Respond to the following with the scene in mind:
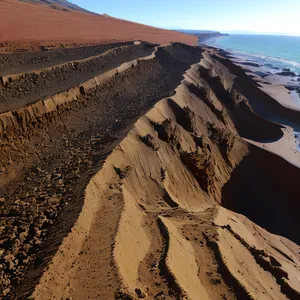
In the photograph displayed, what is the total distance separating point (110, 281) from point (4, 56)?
62.5ft

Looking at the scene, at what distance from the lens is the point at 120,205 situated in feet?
→ 34.2

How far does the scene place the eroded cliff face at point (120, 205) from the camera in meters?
7.84

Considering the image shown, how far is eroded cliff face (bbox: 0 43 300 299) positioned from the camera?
7.84 m

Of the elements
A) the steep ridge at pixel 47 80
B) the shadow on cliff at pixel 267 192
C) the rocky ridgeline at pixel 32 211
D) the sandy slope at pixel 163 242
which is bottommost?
the shadow on cliff at pixel 267 192

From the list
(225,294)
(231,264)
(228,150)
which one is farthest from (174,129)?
(225,294)

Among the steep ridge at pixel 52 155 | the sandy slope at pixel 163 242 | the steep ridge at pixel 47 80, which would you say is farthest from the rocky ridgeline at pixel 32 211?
the steep ridge at pixel 47 80

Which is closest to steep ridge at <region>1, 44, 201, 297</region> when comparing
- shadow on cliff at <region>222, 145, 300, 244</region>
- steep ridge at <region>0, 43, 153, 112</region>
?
steep ridge at <region>0, 43, 153, 112</region>

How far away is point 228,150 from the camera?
890 inches

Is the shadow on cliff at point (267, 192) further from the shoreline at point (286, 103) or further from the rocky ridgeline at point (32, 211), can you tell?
the rocky ridgeline at point (32, 211)

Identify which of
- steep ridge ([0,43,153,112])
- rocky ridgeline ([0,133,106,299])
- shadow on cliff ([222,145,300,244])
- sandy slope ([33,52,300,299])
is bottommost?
shadow on cliff ([222,145,300,244])

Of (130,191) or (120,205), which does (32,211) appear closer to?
(120,205)

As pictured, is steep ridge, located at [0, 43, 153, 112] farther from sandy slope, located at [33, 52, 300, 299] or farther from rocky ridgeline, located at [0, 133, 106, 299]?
sandy slope, located at [33, 52, 300, 299]

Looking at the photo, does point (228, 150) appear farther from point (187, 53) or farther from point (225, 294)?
point (187, 53)

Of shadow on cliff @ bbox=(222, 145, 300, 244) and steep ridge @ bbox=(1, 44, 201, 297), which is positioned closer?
steep ridge @ bbox=(1, 44, 201, 297)
